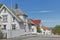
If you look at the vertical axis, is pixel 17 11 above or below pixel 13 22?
Answer: above

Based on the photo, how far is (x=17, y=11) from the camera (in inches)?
2243

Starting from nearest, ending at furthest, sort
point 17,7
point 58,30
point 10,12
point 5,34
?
point 5,34 < point 10,12 < point 17,7 < point 58,30

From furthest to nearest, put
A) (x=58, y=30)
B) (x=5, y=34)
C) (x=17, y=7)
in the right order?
(x=58, y=30)
(x=17, y=7)
(x=5, y=34)

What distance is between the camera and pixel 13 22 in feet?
169

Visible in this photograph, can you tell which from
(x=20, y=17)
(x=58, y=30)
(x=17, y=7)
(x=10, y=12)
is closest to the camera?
(x=10, y=12)

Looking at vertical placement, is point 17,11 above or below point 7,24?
above

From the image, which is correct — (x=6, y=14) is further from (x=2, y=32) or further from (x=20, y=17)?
(x=2, y=32)

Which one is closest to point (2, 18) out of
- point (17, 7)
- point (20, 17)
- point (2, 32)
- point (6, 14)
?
point (6, 14)

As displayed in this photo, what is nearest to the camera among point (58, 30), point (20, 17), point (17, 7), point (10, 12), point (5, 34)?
point (5, 34)

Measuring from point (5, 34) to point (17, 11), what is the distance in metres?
24.3

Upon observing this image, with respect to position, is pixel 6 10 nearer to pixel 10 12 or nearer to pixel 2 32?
pixel 10 12

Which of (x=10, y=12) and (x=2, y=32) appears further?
(x=10, y=12)

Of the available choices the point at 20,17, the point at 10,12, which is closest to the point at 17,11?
the point at 20,17

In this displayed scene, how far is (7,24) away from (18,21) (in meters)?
3.39
